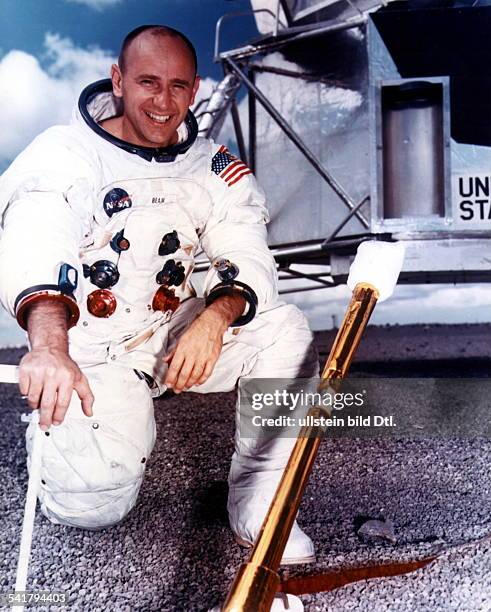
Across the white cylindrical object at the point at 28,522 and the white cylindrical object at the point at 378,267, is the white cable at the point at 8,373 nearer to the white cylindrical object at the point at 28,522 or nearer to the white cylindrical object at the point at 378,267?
the white cylindrical object at the point at 28,522

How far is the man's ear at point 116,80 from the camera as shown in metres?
1.23

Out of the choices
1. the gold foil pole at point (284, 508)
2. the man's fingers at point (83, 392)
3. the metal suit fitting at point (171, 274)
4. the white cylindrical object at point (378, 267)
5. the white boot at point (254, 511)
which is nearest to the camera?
the gold foil pole at point (284, 508)

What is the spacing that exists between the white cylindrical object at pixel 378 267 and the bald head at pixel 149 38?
0.60 meters

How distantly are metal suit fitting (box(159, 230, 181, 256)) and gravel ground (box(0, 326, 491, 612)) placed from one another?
1.56 ft

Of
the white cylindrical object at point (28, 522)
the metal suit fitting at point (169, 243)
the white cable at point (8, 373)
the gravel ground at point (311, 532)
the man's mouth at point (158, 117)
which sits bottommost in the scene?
the gravel ground at point (311, 532)

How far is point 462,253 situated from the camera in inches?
96.7

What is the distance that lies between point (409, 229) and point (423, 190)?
0.18m

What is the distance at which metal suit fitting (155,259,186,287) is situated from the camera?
1.20 meters

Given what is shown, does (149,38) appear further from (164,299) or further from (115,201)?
(164,299)

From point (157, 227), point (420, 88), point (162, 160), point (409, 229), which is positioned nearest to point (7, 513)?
point (157, 227)

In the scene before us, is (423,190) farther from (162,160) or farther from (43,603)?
(43,603)

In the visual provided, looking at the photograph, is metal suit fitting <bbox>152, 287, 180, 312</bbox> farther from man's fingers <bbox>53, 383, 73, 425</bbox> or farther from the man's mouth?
man's fingers <bbox>53, 383, 73, 425</bbox>

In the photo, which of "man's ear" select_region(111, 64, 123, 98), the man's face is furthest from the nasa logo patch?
"man's ear" select_region(111, 64, 123, 98)

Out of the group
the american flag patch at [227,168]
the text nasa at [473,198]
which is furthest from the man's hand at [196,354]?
the text nasa at [473,198]
